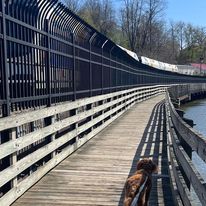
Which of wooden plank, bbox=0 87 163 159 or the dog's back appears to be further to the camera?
wooden plank, bbox=0 87 163 159

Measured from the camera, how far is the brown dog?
12.8ft

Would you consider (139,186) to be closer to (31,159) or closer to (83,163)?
(31,159)

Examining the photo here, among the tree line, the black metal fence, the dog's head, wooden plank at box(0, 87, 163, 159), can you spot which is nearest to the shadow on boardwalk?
the dog's head

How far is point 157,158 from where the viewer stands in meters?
8.29

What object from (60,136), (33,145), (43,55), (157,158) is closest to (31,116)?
(33,145)

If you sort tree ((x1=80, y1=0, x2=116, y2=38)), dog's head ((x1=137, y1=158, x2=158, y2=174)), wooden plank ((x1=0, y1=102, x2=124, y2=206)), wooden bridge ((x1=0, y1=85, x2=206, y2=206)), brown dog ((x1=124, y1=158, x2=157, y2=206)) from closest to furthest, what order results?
1. brown dog ((x1=124, y1=158, x2=157, y2=206))
2. dog's head ((x1=137, y1=158, x2=158, y2=174))
3. wooden bridge ((x1=0, y1=85, x2=206, y2=206))
4. wooden plank ((x1=0, y1=102, x2=124, y2=206))
5. tree ((x1=80, y1=0, x2=116, y2=38))

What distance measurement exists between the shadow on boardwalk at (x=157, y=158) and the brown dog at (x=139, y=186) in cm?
118

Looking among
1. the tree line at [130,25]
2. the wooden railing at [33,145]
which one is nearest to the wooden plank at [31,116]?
the wooden railing at [33,145]

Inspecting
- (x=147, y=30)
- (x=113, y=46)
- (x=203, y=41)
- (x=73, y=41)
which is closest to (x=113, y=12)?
(x=147, y=30)

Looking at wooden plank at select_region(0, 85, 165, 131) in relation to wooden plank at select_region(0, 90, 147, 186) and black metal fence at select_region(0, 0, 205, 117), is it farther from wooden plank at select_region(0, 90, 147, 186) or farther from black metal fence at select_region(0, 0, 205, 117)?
wooden plank at select_region(0, 90, 147, 186)

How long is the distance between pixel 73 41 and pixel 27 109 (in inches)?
137

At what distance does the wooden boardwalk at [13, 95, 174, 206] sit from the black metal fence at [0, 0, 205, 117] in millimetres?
1225

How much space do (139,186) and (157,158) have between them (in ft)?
14.3

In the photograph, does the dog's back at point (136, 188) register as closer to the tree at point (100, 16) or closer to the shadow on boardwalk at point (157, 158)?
the shadow on boardwalk at point (157, 158)
